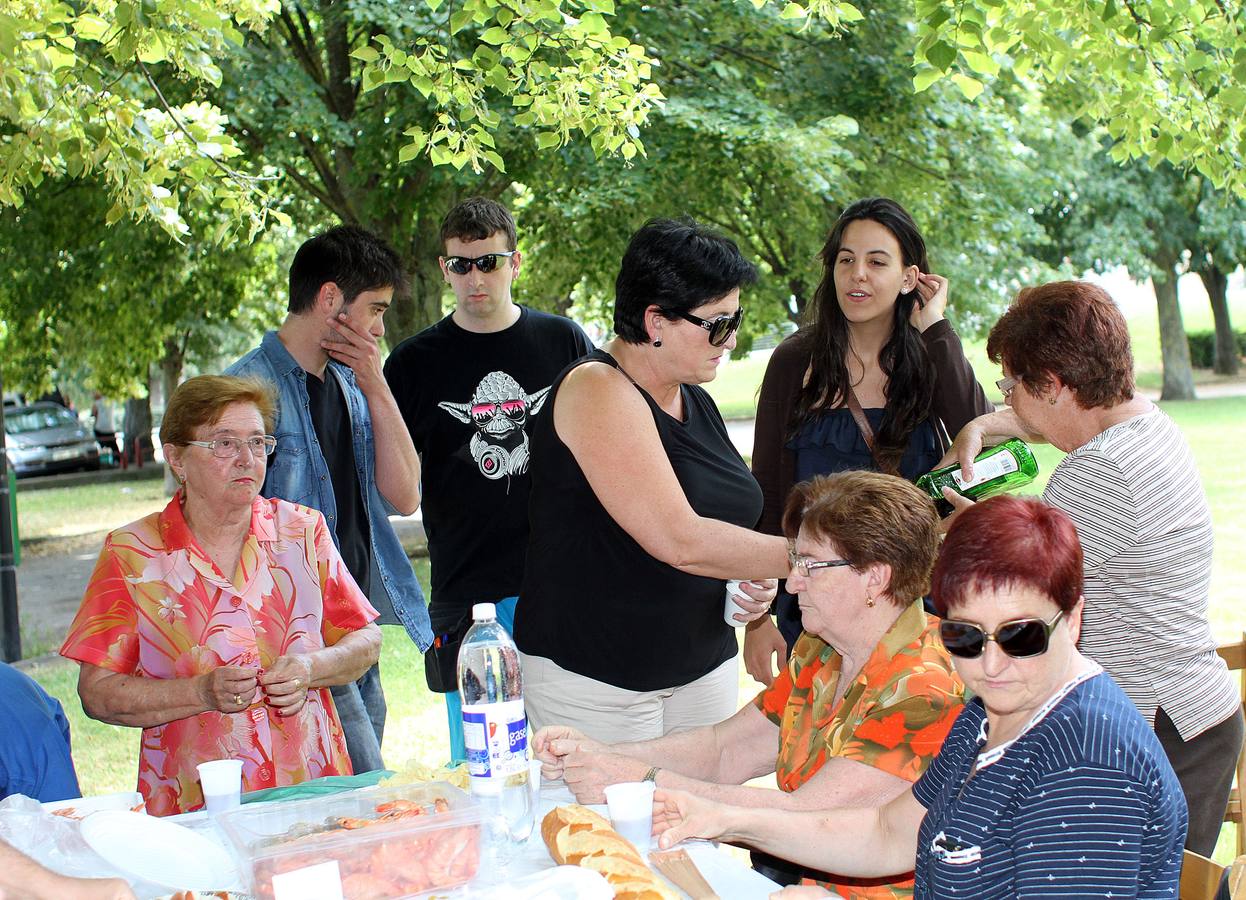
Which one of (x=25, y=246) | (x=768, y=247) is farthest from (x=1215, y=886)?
(x=25, y=246)

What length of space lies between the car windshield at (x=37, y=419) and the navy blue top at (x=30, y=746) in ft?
83.9

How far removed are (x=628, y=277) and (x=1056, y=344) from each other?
3.37 ft

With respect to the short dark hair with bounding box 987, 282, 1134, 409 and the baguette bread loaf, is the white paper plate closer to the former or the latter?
the baguette bread loaf

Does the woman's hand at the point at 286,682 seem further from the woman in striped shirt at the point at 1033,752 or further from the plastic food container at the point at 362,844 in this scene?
the woman in striped shirt at the point at 1033,752

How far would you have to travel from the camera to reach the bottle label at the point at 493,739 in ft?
7.22

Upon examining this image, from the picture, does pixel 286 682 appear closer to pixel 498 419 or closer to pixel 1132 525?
pixel 498 419

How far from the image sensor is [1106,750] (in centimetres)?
180

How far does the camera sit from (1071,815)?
5.88 ft

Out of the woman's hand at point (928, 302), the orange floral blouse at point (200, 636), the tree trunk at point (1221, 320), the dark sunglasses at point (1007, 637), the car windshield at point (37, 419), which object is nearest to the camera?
the dark sunglasses at point (1007, 637)

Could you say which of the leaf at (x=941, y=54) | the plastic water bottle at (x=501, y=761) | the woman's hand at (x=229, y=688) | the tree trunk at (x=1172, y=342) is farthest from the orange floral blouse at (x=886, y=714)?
the tree trunk at (x=1172, y=342)

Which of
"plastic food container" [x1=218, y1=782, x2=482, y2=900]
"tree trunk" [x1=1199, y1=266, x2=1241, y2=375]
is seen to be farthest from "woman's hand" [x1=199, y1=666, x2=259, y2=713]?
"tree trunk" [x1=1199, y1=266, x2=1241, y2=375]

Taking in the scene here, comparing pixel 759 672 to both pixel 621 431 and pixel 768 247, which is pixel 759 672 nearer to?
pixel 621 431

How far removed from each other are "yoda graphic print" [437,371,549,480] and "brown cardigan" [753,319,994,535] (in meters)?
0.85

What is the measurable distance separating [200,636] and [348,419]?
1.12m
